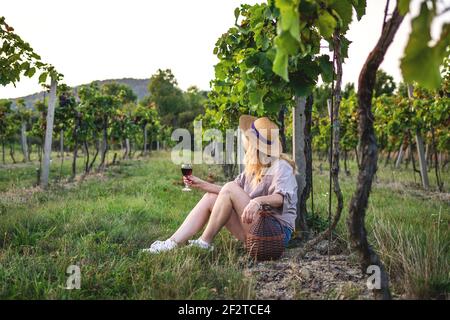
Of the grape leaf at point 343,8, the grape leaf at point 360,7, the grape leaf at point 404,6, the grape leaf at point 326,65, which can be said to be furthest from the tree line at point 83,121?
the grape leaf at point 404,6

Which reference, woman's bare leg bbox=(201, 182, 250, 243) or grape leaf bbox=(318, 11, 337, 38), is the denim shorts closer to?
woman's bare leg bbox=(201, 182, 250, 243)

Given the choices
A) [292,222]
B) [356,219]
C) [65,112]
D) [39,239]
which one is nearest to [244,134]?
[292,222]

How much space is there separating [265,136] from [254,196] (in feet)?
1.74

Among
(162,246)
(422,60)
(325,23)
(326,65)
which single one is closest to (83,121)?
(162,246)

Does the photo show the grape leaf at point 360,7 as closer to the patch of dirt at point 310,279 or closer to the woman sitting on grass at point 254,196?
the woman sitting on grass at point 254,196

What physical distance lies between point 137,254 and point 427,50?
8.74 ft

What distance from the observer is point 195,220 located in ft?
11.5

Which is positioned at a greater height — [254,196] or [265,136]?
[265,136]

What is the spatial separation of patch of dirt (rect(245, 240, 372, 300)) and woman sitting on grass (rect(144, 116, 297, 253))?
1.15 ft

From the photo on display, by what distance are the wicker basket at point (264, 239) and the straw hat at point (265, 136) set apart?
1.93ft

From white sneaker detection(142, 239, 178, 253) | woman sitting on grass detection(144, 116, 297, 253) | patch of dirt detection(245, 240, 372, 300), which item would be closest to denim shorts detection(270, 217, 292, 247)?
woman sitting on grass detection(144, 116, 297, 253)

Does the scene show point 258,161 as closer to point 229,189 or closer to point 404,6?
point 229,189
